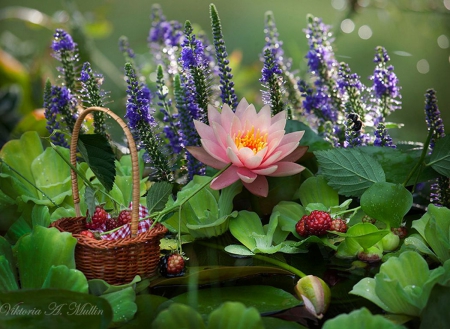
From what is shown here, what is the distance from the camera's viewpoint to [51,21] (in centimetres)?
113

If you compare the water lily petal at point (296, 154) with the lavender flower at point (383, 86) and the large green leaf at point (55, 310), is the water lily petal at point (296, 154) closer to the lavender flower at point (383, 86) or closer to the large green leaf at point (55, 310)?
the lavender flower at point (383, 86)

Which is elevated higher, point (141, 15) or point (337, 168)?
point (141, 15)

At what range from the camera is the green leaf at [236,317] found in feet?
1.20

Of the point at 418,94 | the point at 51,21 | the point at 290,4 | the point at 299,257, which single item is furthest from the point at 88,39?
the point at 290,4

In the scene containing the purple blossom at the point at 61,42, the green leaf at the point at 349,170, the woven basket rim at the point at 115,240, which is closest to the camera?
the woven basket rim at the point at 115,240

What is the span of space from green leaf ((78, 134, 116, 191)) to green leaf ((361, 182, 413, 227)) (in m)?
0.25

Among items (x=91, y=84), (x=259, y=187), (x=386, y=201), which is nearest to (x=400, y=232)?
(x=386, y=201)

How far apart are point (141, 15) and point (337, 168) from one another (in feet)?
5.39

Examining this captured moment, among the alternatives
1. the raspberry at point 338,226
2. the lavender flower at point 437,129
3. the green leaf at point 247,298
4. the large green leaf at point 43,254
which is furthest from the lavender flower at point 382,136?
the large green leaf at point 43,254

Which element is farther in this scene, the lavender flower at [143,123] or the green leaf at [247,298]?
the lavender flower at [143,123]

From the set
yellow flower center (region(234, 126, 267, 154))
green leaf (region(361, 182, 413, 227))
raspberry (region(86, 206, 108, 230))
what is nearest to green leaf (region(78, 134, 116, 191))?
raspberry (region(86, 206, 108, 230))

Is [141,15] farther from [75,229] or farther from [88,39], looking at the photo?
[75,229]

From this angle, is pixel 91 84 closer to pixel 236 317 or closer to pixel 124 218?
pixel 124 218

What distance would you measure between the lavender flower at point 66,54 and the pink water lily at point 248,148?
23 cm
